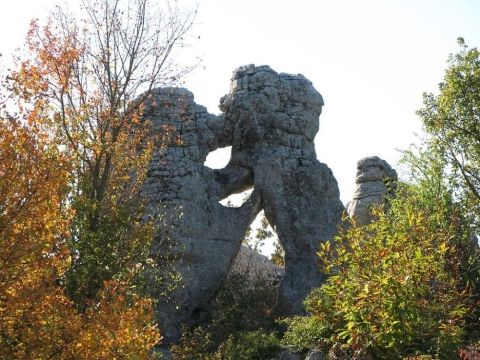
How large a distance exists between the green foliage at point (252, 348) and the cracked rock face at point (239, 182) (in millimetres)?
3911

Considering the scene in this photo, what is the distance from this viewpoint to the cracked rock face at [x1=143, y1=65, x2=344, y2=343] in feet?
76.1

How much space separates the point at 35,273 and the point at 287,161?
708 inches

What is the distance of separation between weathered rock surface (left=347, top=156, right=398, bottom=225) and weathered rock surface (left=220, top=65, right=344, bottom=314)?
15.7ft

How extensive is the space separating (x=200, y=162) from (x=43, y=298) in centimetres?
1656

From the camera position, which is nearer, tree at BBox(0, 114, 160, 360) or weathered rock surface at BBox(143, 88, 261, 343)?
tree at BBox(0, 114, 160, 360)

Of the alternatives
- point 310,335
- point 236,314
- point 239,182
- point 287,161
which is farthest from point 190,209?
point 310,335

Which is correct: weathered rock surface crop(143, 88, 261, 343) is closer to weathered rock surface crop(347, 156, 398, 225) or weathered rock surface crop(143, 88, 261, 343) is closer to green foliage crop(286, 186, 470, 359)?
weathered rock surface crop(347, 156, 398, 225)

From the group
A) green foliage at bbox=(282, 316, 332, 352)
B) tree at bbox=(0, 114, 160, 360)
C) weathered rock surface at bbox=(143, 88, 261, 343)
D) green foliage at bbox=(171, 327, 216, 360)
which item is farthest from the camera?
weathered rock surface at bbox=(143, 88, 261, 343)

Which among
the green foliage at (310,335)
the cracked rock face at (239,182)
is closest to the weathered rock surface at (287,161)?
the cracked rock face at (239,182)

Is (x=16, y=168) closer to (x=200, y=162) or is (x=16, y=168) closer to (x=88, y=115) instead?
(x=88, y=115)

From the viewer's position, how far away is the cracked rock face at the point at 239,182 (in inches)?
914

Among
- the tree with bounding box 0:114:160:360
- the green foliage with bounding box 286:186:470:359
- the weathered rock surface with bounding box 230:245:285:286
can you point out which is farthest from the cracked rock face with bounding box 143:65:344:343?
the tree with bounding box 0:114:160:360

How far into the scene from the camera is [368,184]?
1233 inches

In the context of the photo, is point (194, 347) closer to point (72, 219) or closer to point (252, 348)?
point (252, 348)
